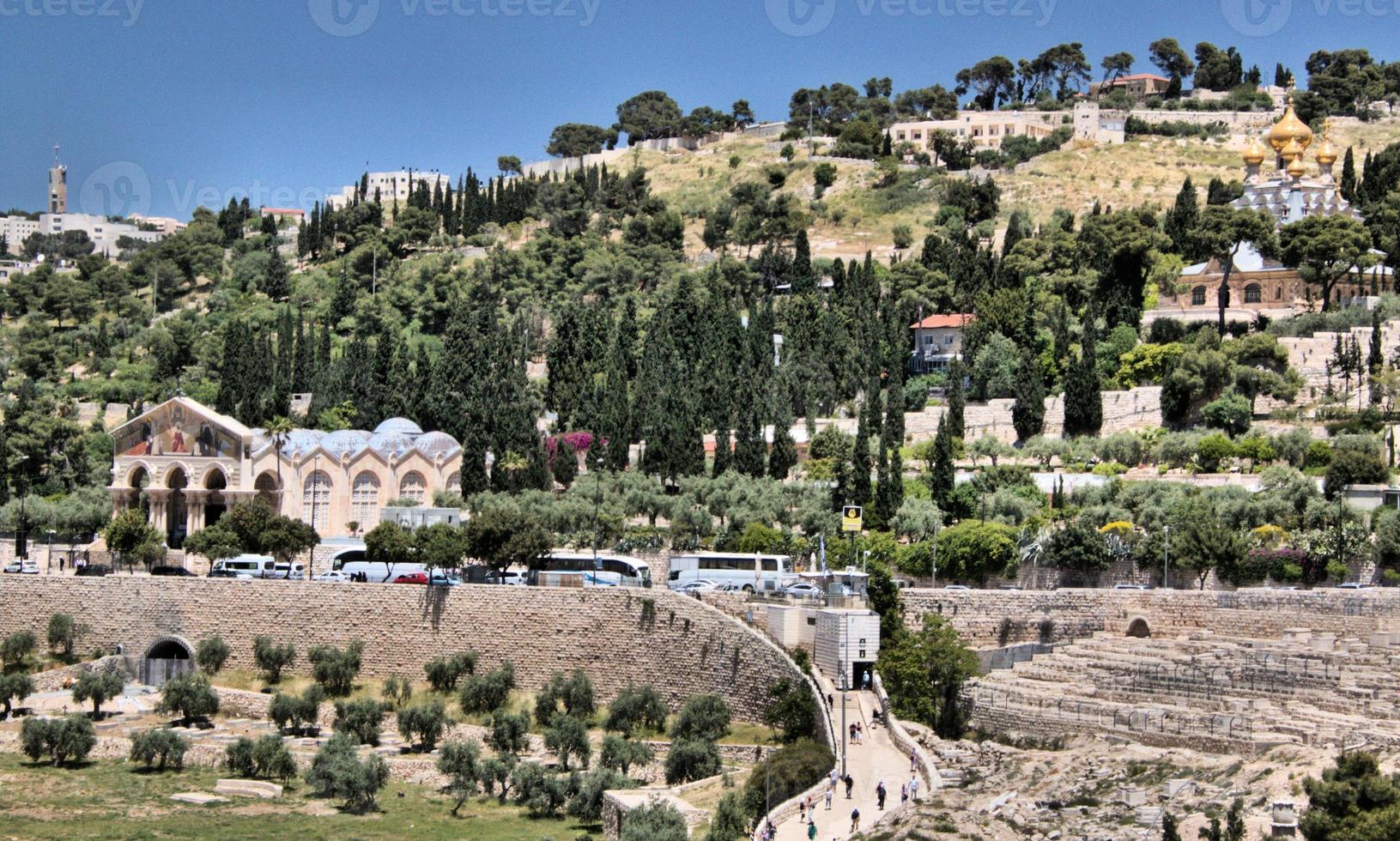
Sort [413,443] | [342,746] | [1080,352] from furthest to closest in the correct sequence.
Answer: [1080,352]
[413,443]
[342,746]

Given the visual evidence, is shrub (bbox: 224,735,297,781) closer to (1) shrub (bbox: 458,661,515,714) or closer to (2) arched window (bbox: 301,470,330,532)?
(1) shrub (bbox: 458,661,515,714)

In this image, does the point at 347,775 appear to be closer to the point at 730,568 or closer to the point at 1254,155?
the point at 730,568

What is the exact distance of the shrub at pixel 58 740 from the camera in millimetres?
42281

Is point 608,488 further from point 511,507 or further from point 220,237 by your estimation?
point 220,237

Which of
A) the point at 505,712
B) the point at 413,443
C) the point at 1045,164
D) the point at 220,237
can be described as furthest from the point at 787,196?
the point at 505,712

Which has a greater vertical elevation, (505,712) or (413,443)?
(413,443)

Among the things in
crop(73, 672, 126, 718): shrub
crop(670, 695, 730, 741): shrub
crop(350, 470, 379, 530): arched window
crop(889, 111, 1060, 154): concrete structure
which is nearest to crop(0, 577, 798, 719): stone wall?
crop(670, 695, 730, 741): shrub

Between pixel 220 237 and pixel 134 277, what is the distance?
24.3ft

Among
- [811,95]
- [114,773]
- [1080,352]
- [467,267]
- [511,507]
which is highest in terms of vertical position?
[811,95]

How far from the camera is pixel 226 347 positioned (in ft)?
260

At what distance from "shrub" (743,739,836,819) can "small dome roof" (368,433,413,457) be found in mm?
31311

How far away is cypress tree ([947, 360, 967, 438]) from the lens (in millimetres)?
67875

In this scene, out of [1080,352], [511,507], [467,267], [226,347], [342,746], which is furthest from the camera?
[467,267]

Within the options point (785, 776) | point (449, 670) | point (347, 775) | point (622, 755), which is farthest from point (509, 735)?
point (785, 776)
